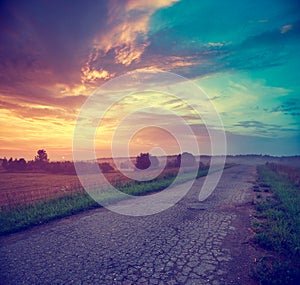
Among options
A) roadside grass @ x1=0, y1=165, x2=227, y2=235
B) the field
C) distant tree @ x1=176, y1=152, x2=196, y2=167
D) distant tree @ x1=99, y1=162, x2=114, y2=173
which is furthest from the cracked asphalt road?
distant tree @ x1=176, y1=152, x2=196, y2=167

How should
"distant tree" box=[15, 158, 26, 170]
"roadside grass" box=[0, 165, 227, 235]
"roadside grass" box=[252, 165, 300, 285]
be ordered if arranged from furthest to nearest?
"distant tree" box=[15, 158, 26, 170] → "roadside grass" box=[0, 165, 227, 235] → "roadside grass" box=[252, 165, 300, 285]

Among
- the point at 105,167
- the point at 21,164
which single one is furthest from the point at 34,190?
the point at 21,164

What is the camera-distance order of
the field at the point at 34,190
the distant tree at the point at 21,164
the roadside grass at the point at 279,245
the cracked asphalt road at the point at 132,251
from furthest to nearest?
the distant tree at the point at 21,164 → the field at the point at 34,190 → the cracked asphalt road at the point at 132,251 → the roadside grass at the point at 279,245

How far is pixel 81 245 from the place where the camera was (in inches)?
220

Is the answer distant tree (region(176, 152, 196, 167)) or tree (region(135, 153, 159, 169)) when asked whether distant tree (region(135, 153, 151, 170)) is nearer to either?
tree (region(135, 153, 159, 169))

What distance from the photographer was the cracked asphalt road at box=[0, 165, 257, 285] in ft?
13.5

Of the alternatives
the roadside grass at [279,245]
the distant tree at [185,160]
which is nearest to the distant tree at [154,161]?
the distant tree at [185,160]

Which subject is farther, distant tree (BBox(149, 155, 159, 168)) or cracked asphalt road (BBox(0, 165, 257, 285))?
distant tree (BBox(149, 155, 159, 168))

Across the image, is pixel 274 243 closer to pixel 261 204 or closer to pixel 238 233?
pixel 238 233

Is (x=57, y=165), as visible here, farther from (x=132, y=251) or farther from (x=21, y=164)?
(x=132, y=251)

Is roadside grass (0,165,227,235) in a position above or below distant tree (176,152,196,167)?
below

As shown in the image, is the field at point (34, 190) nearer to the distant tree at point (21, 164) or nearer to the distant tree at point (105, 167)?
the distant tree at point (105, 167)

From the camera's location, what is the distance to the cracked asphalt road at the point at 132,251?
411cm

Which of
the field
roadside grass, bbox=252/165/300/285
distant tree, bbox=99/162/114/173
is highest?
distant tree, bbox=99/162/114/173
